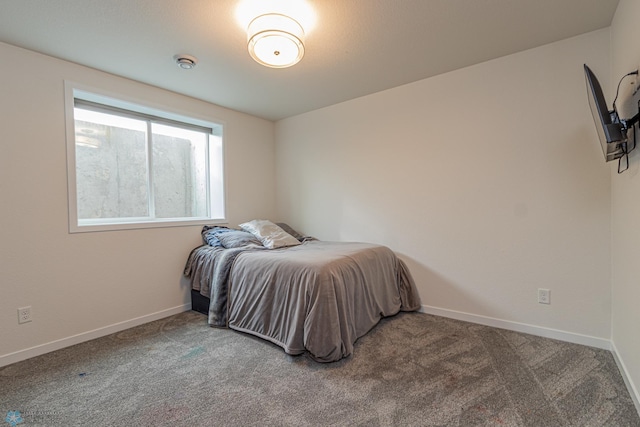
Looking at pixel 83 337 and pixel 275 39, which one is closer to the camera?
pixel 275 39

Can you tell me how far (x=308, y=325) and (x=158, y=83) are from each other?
2.64 meters

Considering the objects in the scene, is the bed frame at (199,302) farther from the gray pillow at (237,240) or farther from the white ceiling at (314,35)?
the white ceiling at (314,35)

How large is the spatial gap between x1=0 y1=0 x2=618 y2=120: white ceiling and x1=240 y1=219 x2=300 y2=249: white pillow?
4.94ft

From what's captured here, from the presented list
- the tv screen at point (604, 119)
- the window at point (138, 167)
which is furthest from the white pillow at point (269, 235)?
the tv screen at point (604, 119)

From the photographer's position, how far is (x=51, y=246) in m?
2.37

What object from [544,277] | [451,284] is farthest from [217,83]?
[544,277]

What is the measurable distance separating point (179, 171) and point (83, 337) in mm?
1826

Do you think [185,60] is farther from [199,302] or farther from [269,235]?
[199,302]

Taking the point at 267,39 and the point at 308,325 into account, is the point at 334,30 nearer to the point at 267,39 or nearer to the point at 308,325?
the point at 267,39

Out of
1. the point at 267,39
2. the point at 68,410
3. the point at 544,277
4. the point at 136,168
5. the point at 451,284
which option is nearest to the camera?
the point at 68,410

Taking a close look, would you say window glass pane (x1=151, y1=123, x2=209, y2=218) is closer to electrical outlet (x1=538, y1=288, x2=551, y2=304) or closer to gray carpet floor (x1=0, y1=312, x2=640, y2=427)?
gray carpet floor (x1=0, y1=312, x2=640, y2=427)

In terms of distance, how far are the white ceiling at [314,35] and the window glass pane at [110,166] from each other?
51 centimetres

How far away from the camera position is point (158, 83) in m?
2.91

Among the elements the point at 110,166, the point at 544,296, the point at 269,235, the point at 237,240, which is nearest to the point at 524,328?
the point at 544,296
